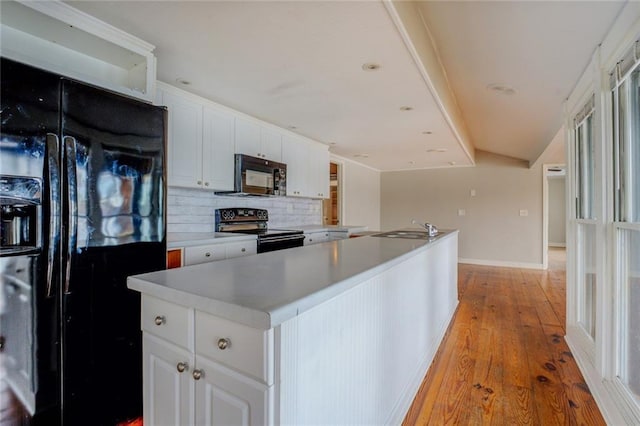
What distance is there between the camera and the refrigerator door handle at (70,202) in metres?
1.51

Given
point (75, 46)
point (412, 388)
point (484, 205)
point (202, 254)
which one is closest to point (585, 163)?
point (412, 388)

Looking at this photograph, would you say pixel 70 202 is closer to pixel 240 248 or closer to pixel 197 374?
pixel 197 374

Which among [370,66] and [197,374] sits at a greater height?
[370,66]

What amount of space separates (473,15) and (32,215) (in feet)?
8.84

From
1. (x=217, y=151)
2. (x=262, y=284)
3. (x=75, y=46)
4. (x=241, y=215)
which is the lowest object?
(x=262, y=284)

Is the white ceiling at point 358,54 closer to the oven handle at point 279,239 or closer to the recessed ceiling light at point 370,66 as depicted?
the recessed ceiling light at point 370,66

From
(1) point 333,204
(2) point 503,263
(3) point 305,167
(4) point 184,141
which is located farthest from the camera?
(2) point 503,263

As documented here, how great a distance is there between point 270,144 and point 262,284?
10.3 ft

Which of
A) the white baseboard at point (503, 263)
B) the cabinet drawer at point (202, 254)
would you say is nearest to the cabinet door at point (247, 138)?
the cabinet drawer at point (202, 254)

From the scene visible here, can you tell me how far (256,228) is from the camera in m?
3.92

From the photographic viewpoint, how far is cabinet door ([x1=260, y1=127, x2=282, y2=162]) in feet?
12.6

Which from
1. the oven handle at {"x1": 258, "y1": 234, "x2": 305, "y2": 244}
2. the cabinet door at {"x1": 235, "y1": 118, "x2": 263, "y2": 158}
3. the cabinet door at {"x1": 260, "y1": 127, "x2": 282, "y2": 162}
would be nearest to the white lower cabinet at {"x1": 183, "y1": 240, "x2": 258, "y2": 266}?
the oven handle at {"x1": 258, "y1": 234, "x2": 305, "y2": 244}

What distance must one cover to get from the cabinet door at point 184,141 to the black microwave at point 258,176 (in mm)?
446

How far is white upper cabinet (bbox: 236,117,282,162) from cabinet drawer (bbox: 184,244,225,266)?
1.26 metres
